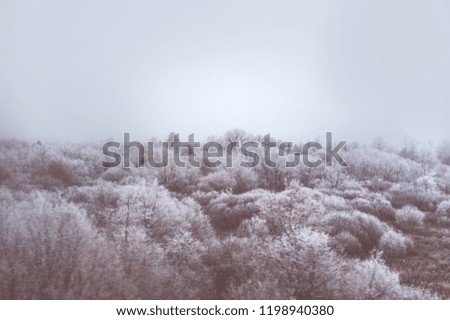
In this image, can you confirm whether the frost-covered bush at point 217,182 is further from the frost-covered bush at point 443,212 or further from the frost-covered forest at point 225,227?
the frost-covered bush at point 443,212

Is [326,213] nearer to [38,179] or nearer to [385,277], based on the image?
[385,277]

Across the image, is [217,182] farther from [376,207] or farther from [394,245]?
[394,245]

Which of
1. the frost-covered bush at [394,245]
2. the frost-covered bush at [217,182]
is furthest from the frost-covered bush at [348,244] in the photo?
the frost-covered bush at [217,182]

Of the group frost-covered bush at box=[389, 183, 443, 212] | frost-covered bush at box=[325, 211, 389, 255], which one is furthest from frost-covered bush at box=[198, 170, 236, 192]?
frost-covered bush at box=[389, 183, 443, 212]

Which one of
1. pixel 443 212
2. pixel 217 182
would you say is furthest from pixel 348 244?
pixel 217 182
